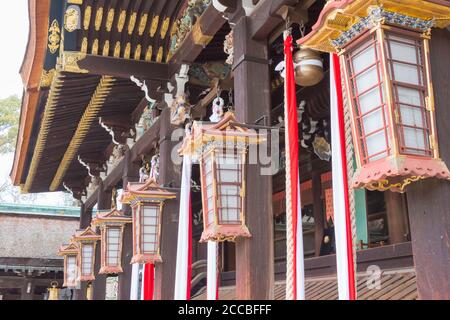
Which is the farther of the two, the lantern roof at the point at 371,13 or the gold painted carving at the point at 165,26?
the gold painted carving at the point at 165,26

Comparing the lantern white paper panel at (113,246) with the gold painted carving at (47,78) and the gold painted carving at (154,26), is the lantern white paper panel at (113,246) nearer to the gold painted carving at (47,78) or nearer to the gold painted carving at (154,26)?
the gold painted carving at (47,78)

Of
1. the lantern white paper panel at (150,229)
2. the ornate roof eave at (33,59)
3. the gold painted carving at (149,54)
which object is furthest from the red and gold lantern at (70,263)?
the gold painted carving at (149,54)

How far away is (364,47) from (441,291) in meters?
1.43

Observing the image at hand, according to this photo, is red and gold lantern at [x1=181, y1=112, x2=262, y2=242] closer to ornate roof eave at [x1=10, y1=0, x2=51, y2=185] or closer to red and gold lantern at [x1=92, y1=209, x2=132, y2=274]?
ornate roof eave at [x1=10, y1=0, x2=51, y2=185]

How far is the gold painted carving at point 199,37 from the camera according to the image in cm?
649

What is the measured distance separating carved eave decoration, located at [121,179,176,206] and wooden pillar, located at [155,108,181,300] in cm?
18

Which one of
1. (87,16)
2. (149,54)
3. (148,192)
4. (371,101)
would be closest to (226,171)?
(371,101)

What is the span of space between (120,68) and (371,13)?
199 inches

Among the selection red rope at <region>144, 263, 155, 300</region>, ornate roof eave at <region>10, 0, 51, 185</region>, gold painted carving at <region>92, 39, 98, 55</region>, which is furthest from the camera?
red rope at <region>144, 263, 155, 300</region>

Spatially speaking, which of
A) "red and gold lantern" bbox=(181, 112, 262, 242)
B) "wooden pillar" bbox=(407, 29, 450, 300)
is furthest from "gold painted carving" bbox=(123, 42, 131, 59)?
"wooden pillar" bbox=(407, 29, 450, 300)

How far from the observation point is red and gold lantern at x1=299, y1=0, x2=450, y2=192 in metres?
2.71

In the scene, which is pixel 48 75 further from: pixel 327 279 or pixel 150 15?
pixel 327 279

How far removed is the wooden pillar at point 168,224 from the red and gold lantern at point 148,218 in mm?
94

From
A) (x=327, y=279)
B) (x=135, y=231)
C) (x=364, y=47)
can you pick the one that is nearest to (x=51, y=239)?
(x=135, y=231)
